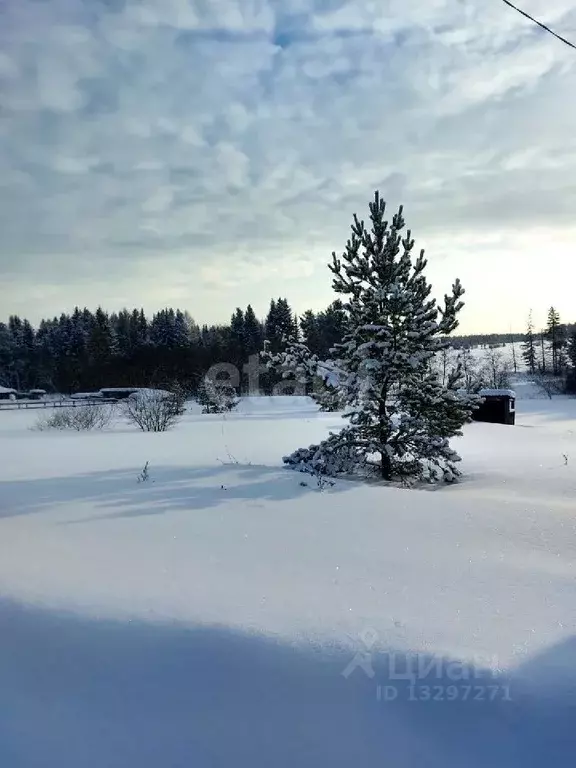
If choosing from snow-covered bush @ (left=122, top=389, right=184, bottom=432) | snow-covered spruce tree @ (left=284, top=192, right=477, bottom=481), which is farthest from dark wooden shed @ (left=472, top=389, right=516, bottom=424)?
snow-covered spruce tree @ (left=284, top=192, right=477, bottom=481)

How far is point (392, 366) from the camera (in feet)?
31.2

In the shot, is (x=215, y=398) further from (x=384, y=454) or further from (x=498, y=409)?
(x=384, y=454)

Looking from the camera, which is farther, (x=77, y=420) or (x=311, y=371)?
(x=77, y=420)

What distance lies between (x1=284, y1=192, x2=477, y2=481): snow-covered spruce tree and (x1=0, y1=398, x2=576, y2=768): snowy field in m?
3.31

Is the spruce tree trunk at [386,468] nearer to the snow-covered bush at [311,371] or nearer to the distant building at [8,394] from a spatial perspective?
the snow-covered bush at [311,371]

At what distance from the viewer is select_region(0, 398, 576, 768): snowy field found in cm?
254

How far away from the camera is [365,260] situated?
9.81 metres

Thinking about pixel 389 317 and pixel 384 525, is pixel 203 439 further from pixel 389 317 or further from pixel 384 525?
Answer: pixel 384 525

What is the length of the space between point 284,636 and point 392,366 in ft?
22.5

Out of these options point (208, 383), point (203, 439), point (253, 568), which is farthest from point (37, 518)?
point (208, 383)

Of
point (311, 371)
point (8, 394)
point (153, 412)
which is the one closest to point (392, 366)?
point (311, 371)

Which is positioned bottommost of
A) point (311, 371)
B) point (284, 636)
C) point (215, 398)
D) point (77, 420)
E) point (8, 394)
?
point (284, 636)

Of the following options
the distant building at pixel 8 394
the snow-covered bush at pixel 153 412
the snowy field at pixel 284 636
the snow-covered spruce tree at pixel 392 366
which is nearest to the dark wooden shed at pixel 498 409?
the snow-covered bush at pixel 153 412

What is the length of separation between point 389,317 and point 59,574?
7.17 meters
